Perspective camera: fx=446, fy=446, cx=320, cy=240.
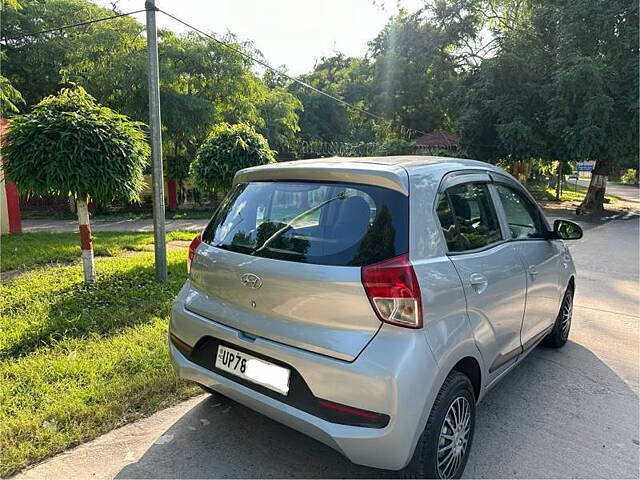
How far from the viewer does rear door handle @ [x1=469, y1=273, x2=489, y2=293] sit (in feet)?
7.84

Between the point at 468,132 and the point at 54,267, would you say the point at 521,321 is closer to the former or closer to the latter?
the point at 54,267

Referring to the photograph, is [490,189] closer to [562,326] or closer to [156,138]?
[562,326]

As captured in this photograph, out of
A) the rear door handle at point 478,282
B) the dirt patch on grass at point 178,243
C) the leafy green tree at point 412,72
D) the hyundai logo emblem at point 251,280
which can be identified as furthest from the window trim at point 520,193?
the leafy green tree at point 412,72

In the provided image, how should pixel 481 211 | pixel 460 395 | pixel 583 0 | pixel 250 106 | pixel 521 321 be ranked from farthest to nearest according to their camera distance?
pixel 250 106
pixel 583 0
pixel 521 321
pixel 481 211
pixel 460 395

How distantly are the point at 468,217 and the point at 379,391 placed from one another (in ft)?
3.96

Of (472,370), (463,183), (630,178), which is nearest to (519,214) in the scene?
(463,183)

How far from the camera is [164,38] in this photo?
50.8 feet

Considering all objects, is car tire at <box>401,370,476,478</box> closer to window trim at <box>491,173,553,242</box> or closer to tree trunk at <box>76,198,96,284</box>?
window trim at <box>491,173,553,242</box>

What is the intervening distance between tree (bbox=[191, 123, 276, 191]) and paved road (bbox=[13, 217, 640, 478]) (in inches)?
225

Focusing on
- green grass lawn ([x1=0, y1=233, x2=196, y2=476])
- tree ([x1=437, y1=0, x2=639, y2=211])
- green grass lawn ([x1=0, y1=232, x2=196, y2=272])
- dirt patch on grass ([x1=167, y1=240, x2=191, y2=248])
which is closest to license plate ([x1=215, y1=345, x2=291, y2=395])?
green grass lawn ([x1=0, y1=233, x2=196, y2=476])

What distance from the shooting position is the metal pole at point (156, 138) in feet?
17.3

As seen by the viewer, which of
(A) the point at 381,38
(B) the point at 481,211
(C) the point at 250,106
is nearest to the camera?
(B) the point at 481,211

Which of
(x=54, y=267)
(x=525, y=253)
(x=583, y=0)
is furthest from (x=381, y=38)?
(x=525, y=253)

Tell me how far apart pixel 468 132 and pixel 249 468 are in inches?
712
